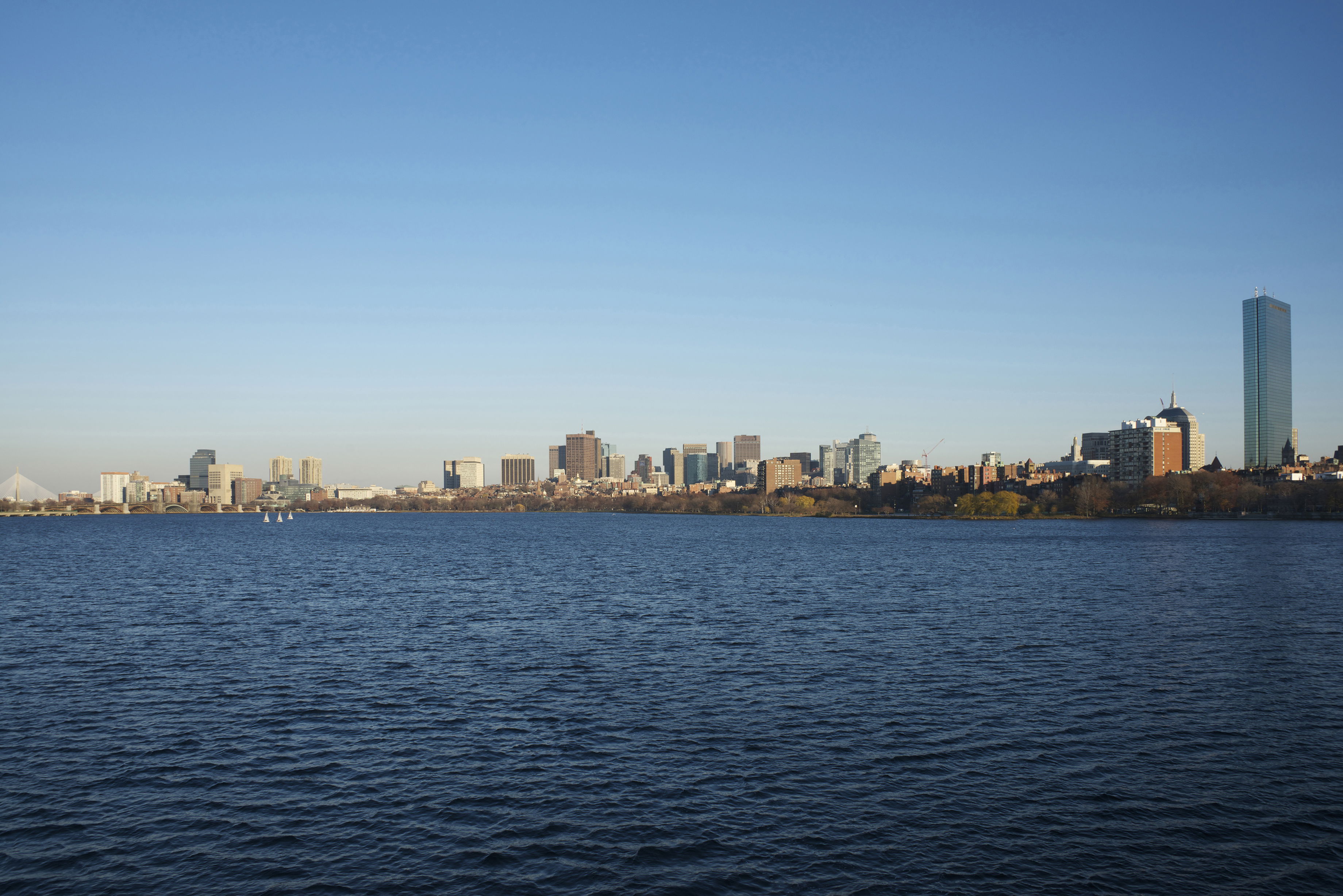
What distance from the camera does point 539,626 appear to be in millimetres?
49750

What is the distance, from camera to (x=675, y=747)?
1049 inches

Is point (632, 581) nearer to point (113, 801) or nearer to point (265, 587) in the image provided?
point (265, 587)

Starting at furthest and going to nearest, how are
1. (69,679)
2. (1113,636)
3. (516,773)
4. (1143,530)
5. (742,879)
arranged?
(1143,530) → (1113,636) → (69,679) → (516,773) → (742,879)

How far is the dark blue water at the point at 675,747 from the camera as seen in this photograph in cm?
1892

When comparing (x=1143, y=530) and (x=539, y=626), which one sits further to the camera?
(x=1143, y=530)

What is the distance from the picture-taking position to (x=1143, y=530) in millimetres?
170625

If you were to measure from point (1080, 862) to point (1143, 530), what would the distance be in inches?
6753

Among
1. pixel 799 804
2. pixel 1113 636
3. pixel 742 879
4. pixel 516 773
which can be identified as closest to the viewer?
pixel 742 879

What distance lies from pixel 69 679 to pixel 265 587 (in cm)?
3751

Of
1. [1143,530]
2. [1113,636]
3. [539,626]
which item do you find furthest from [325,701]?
[1143,530]

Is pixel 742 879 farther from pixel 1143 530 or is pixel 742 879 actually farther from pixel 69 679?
pixel 1143 530

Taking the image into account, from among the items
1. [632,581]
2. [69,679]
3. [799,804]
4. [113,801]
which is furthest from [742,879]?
[632,581]

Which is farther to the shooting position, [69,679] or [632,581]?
[632,581]

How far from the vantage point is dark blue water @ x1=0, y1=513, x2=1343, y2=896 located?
18.9m
